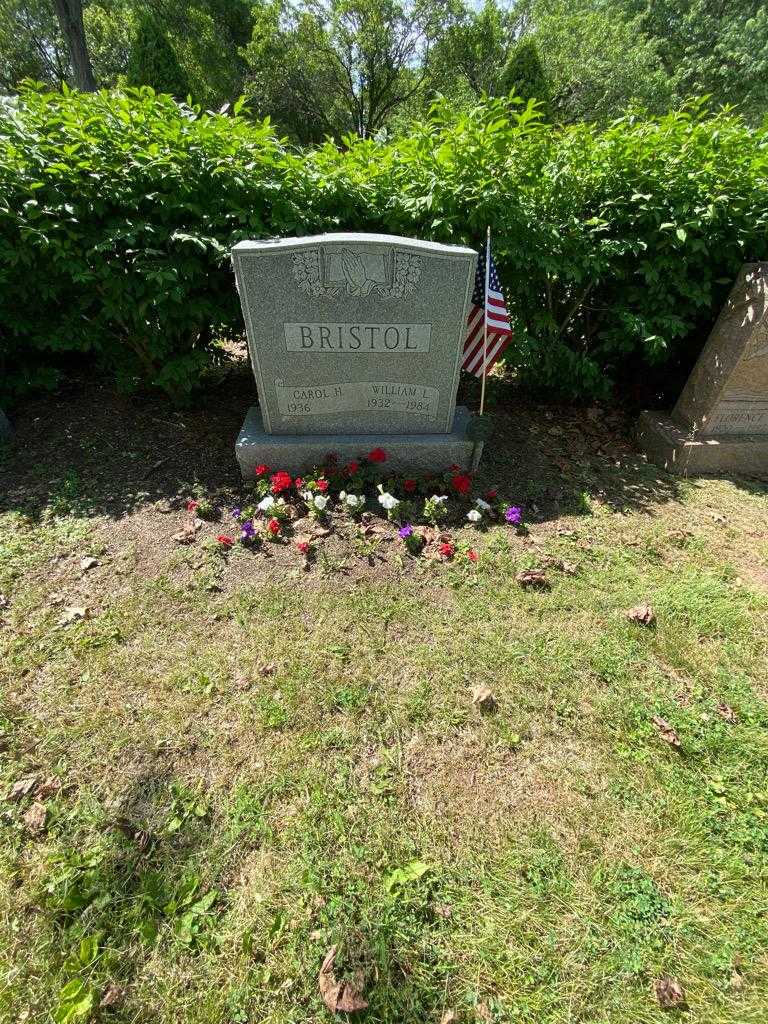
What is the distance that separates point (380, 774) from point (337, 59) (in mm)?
24689

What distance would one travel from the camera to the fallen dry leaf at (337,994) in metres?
1.55

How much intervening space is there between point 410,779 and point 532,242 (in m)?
3.79

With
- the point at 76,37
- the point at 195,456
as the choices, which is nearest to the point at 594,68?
the point at 76,37

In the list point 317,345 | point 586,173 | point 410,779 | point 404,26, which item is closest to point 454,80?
point 404,26

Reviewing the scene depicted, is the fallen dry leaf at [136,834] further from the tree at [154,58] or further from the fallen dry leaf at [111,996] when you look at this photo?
the tree at [154,58]

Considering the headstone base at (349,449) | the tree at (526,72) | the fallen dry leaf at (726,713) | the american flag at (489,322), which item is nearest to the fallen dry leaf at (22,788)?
the headstone base at (349,449)

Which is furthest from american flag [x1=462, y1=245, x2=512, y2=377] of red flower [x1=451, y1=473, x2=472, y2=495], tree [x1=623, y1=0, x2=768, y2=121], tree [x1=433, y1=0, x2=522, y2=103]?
tree [x1=623, y1=0, x2=768, y2=121]

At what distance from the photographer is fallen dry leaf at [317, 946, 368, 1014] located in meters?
1.55

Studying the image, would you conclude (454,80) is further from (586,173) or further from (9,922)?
(9,922)

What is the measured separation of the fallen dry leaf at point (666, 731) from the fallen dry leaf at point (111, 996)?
7.71 feet

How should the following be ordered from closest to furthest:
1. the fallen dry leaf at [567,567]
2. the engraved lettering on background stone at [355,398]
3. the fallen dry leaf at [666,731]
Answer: the fallen dry leaf at [666,731] → the fallen dry leaf at [567,567] → the engraved lettering on background stone at [355,398]

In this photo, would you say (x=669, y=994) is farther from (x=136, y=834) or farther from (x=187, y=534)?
(x=187, y=534)

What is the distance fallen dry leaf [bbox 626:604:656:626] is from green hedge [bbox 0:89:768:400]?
93.0 inches

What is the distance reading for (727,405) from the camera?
4055 millimetres
